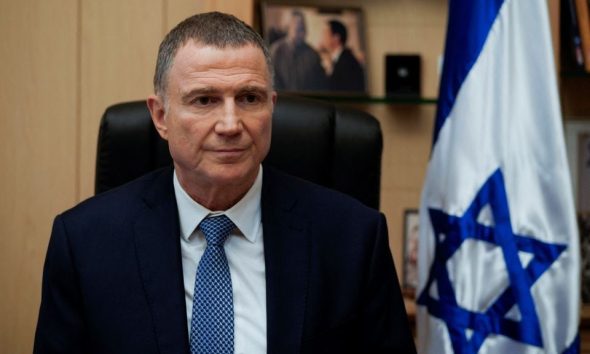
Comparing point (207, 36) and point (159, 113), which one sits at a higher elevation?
point (207, 36)

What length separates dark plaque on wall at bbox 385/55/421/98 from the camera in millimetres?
2777

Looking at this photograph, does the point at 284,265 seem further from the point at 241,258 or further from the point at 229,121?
the point at 229,121

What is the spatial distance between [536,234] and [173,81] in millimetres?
1075

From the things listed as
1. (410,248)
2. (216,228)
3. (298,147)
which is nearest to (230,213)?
(216,228)

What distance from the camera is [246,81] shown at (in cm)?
156

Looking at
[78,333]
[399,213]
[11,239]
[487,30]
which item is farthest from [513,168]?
[11,239]

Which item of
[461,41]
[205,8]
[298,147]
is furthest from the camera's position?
[205,8]

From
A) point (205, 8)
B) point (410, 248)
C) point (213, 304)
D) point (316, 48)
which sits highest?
point (205, 8)

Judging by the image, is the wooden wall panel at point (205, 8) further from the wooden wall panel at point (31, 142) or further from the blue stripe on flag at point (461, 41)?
the blue stripe on flag at point (461, 41)

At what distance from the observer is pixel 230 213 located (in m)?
1.66

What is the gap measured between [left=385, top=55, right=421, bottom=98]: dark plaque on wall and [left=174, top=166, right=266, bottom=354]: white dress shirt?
1171 mm

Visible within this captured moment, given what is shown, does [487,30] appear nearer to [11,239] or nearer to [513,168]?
[513,168]

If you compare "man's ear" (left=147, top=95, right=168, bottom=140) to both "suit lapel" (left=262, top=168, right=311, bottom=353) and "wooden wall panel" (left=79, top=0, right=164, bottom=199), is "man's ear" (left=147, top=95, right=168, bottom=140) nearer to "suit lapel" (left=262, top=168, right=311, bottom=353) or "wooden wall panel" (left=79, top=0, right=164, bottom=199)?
"suit lapel" (left=262, top=168, right=311, bottom=353)

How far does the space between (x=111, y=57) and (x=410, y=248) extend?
3.64 feet
